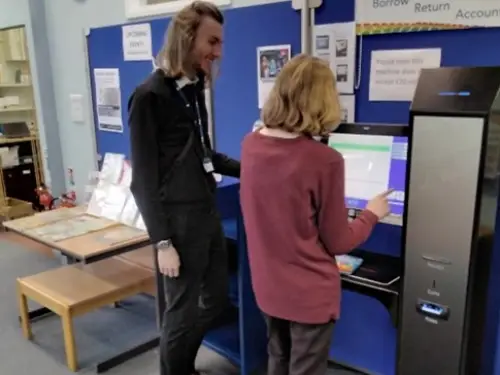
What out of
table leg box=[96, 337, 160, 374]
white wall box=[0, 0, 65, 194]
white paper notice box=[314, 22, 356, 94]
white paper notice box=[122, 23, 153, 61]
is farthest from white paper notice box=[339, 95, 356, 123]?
white wall box=[0, 0, 65, 194]

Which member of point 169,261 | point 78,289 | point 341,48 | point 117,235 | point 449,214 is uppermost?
point 341,48

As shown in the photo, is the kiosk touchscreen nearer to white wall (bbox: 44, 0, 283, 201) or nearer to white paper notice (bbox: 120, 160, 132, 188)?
white paper notice (bbox: 120, 160, 132, 188)

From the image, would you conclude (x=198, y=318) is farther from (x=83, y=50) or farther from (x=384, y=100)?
(x=83, y=50)

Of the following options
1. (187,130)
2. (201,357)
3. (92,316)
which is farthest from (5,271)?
(187,130)

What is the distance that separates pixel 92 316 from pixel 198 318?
52.5 inches

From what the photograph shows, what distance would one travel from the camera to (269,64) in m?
2.41

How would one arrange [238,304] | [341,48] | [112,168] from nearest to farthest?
[341,48] < [238,304] < [112,168]

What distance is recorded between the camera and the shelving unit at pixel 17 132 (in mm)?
5031

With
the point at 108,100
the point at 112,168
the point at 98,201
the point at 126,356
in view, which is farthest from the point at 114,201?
the point at 126,356

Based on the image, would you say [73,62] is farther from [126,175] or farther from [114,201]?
[114,201]

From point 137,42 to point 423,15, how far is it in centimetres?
179

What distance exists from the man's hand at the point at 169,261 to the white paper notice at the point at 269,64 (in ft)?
3.02

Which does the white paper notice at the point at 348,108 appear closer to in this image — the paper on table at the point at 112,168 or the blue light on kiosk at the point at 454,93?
the blue light on kiosk at the point at 454,93

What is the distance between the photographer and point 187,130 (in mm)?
1794
